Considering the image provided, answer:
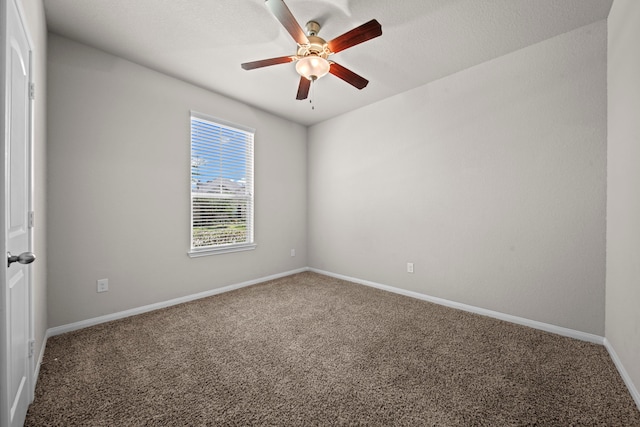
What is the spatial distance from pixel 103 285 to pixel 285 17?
9.34 ft

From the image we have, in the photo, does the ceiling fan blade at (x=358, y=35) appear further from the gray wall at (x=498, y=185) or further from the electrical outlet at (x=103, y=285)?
the electrical outlet at (x=103, y=285)

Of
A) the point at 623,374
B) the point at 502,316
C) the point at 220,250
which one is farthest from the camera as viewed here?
the point at 220,250

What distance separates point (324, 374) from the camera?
5.87 feet

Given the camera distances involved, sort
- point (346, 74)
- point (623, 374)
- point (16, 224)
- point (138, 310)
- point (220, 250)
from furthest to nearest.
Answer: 1. point (220, 250)
2. point (138, 310)
3. point (346, 74)
4. point (623, 374)
5. point (16, 224)

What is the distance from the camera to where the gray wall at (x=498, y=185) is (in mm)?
2254

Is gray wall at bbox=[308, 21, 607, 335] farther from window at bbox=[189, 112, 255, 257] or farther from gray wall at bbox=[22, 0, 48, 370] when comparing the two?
gray wall at bbox=[22, 0, 48, 370]

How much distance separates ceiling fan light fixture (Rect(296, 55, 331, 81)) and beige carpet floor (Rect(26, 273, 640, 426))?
224 centimetres

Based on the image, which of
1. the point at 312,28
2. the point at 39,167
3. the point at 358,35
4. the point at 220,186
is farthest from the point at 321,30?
the point at 39,167

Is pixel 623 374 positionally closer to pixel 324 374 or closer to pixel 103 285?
pixel 324 374

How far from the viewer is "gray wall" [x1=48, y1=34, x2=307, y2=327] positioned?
2.37 meters

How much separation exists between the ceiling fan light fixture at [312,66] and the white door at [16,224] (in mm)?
1605

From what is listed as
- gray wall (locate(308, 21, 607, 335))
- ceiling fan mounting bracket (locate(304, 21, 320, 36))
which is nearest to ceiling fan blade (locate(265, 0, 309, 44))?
ceiling fan mounting bracket (locate(304, 21, 320, 36))

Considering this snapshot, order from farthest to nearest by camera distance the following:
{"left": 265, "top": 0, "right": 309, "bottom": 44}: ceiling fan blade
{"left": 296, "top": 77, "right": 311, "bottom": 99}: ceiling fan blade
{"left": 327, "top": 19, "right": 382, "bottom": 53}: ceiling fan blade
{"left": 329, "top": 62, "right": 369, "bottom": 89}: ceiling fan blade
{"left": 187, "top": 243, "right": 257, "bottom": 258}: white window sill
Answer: {"left": 187, "top": 243, "right": 257, "bottom": 258}: white window sill → {"left": 296, "top": 77, "right": 311, "bottom": 99}: ceiling fan blade → {"left": 329, "top": 62, "right": 369, "bottom": 89}: ceiling fan blade → {"left": 327, "top": 19, "right": 382, "bottom": 53}: ceiling fan blade → {"left": 265, "top": 0, "right": 309, "bottom": 44}: ceiling fan blade

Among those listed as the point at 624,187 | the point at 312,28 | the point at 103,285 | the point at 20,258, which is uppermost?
the point at 312,28
